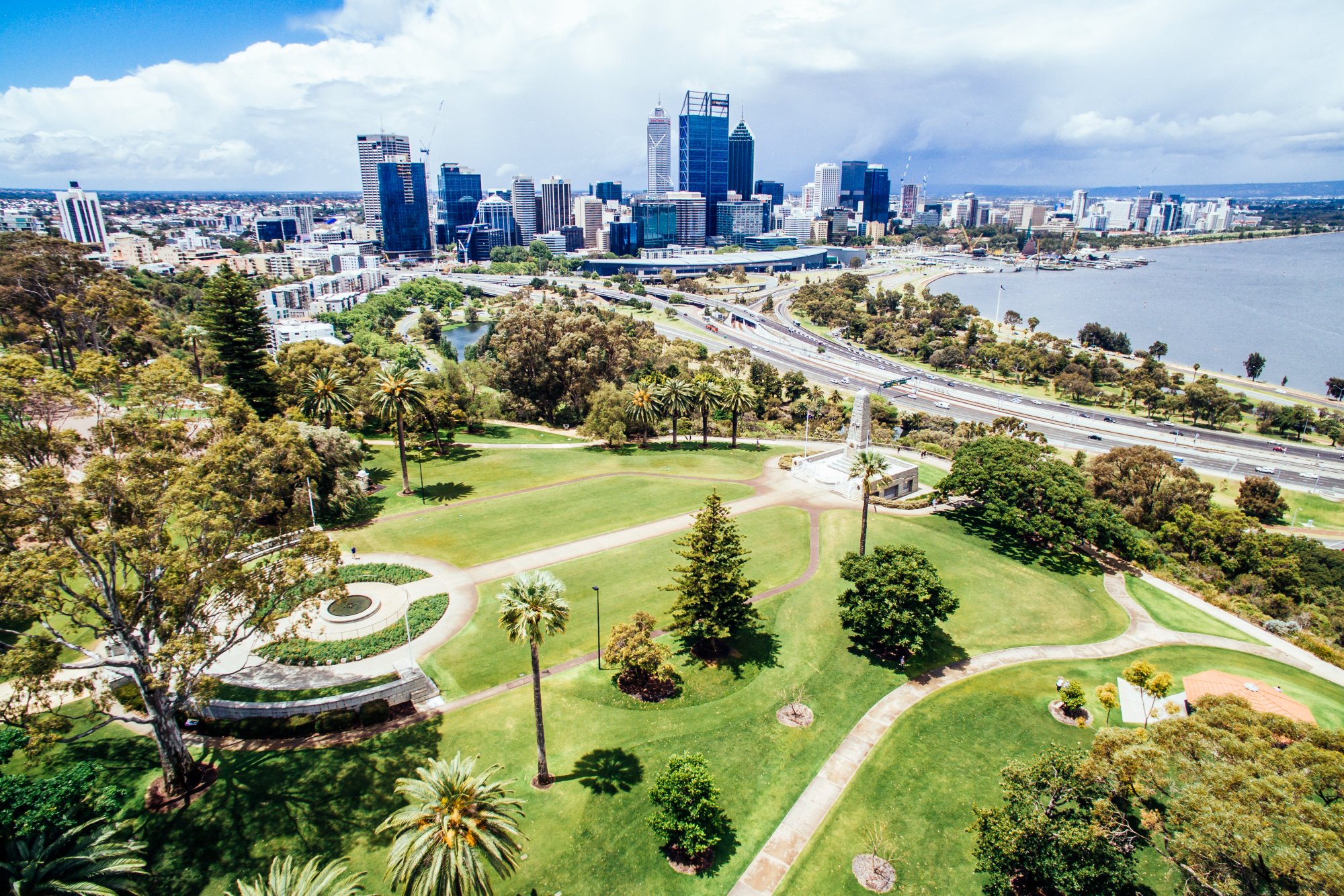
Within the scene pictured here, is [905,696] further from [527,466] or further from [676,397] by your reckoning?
[527,466]

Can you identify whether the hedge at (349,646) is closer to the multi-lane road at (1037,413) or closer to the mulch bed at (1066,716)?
the mulch bed at (1066,716)

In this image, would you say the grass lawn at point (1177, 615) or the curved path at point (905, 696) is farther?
the grass lawn at point (1177, 615)

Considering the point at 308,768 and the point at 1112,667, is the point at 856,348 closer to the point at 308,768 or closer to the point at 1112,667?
the point at 1112,667

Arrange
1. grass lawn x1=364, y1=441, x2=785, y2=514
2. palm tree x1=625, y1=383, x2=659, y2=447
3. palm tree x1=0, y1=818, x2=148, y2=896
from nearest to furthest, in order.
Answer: palm tree x1=0, y1=818, x2=148, y2=896
grass lawn x1=364, y1=441, x2=785, y2=514
palm tree x1=625, y1=383, x2=659, y2=447

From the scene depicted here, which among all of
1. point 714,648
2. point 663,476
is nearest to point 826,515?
point 663,476

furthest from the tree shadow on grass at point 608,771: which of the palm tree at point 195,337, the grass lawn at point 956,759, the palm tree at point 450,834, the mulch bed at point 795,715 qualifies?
the palm tree at point 195,337

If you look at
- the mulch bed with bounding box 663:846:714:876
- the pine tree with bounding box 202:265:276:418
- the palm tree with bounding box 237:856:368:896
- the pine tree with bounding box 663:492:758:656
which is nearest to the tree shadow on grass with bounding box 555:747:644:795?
the mulch bed with bounding box 663:846:714:876

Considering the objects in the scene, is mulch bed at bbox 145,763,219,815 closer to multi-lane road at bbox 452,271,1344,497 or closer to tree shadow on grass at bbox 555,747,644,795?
tree shadow on grass at bbox 555,747,644,795
